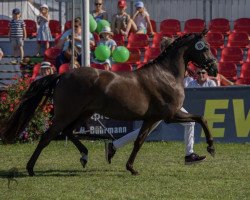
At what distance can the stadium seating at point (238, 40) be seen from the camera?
2220 centimetres

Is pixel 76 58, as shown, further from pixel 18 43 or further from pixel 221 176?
pixel 221 176

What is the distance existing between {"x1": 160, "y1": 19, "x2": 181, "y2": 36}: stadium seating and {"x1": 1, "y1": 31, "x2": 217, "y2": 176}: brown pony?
34.4 ft

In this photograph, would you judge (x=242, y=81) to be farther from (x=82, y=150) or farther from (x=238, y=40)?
(x=82, y=150)

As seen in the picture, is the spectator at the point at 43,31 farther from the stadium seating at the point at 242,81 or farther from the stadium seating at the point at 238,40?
the stadium seating at the point at 242,81

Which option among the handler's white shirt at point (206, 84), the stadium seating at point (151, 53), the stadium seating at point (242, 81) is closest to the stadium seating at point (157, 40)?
the stadium seating at point (151, 53)

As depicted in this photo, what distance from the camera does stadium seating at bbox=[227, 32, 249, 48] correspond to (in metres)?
22.2

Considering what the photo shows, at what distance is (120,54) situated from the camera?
2044 cm

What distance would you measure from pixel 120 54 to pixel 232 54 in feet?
9.87

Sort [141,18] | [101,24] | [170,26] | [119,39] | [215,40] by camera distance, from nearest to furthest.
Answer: [101,24]
[215,40]
[119,39]
[141,18]
[170,26]

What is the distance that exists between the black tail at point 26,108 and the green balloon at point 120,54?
7661 millimetres

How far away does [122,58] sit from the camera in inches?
808

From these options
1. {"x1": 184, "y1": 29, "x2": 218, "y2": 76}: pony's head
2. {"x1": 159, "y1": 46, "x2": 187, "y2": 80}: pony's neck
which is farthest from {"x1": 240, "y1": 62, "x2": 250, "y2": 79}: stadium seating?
{"x1": 159, "y1": 46, "x2": 187, "y2": 80}: pony's neck

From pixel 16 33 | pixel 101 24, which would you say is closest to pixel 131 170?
pixel 101 24

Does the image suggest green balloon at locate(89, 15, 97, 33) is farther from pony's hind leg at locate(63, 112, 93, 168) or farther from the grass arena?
pony's hind leg at locate(63, 112, 93, 168)
